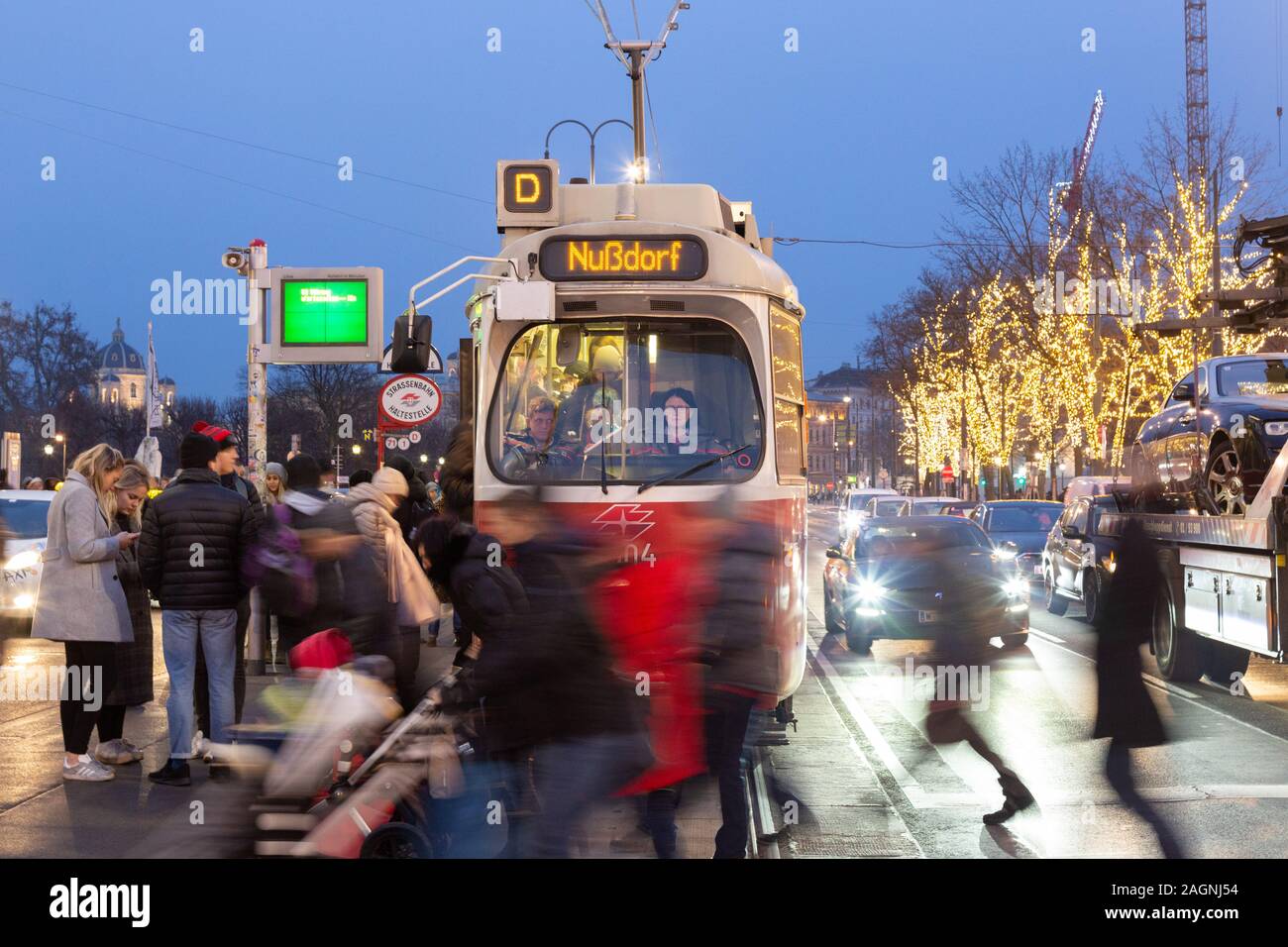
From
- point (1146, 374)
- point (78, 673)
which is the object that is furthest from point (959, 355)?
point (78, 673)

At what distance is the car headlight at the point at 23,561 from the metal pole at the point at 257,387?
4616 millimetres

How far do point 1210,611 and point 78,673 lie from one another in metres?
8.56

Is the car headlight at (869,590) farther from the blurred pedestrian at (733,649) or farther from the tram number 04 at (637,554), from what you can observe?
the blurred pedestrian at (733,649)

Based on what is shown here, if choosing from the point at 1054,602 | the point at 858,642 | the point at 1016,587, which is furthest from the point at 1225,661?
the point at 1054,602

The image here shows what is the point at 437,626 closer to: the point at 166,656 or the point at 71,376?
the point at 166,656

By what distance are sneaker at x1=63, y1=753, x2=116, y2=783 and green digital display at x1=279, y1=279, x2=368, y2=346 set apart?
4.03m

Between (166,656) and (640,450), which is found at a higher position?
(640,450)

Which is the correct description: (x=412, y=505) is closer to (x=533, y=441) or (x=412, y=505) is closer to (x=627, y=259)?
(x=533, y=441)

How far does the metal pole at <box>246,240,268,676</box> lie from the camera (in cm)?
1193

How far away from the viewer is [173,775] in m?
8.70

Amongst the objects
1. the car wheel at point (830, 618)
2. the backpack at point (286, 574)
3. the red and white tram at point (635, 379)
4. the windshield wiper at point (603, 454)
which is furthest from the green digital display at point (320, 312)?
the car wheel at point (830, 618)

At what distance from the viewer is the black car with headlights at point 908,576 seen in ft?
50.6

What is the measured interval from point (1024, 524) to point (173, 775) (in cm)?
2166

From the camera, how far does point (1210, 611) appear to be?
474 inches
